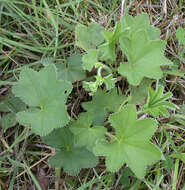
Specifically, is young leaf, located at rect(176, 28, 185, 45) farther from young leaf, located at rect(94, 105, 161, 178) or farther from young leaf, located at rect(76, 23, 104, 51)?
young leaf, located at rect(94, 105, 161, 178)

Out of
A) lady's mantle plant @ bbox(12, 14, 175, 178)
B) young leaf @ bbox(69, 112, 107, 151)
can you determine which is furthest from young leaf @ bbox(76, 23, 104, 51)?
young leaf @ bbox(69, 112, 107, 151)

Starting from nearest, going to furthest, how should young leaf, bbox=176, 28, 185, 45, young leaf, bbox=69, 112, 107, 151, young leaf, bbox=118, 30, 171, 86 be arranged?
1. young leaf, bbox=69, 112, 107, 151
2. young leaf, bbox=118, 30, 171, 86
3. young leaf, bbox=176, 28, 185, 45

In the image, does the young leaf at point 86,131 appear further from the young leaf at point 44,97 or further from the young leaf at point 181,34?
the young leaf at point 181,34

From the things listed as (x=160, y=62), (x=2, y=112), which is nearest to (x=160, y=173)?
(x=160, y=62)

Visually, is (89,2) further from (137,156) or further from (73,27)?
(137,156)

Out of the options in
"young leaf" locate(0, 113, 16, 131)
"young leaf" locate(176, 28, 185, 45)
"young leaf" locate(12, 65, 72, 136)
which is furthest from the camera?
"young leaf" locate(176, 28, 185, 45)

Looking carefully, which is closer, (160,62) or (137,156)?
(137,156)

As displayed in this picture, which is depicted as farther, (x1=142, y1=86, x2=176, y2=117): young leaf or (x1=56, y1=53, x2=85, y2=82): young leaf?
(x1=56, y1=53, x2=85, y2=82): young leaf

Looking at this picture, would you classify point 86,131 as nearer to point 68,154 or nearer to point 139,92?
point 68,154
